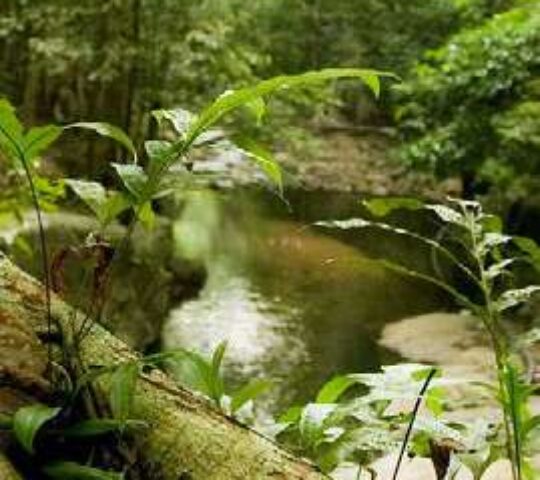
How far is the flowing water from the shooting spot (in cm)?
1014

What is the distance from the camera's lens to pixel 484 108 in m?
12.0

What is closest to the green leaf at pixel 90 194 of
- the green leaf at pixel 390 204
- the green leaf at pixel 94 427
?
the green leaf at pixel 94 427

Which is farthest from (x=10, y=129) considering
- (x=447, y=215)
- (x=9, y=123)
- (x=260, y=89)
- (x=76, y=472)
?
(x=447, y=215)

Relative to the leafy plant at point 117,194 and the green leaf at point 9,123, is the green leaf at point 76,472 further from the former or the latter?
the green leaf at point 9,123

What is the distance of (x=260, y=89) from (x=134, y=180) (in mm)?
Answer: 270

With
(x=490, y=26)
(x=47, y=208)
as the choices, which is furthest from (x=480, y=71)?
(x=47, y=208)

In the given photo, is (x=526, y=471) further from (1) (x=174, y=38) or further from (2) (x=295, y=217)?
(2) (x=295, y=217)

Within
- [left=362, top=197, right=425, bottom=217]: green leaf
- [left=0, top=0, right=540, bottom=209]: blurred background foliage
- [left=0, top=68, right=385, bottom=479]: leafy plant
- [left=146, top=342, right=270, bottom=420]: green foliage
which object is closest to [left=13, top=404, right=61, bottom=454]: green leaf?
[left=0, top=68, right=385, bottom=479]: leafy plant

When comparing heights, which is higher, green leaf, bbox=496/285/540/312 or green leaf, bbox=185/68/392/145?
green leaf, bbox=185/68/392/145

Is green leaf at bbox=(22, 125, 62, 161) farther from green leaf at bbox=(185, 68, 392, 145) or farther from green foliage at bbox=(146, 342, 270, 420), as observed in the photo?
green foliage at bbox=(146, 342, 270, 420)

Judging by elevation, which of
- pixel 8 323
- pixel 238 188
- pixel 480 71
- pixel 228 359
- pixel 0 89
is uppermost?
pixel 8 323

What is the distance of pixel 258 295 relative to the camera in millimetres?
12680

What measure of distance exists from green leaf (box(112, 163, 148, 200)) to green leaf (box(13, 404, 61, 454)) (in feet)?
1.21

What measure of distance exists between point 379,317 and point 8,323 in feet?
35.6
